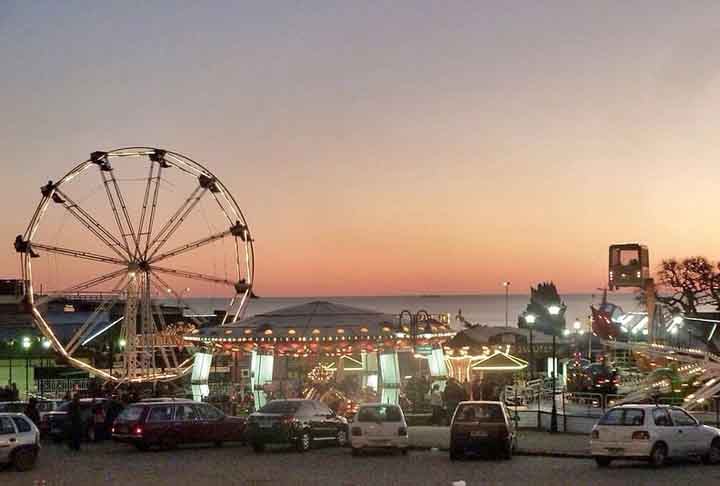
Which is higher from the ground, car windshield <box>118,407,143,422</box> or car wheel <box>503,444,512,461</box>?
car windshield <box>118,407,143,422</box>

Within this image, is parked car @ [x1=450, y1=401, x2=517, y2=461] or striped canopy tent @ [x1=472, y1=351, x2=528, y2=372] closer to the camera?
parked car @ [x1=450, y1=401, x2=517, y2=461]

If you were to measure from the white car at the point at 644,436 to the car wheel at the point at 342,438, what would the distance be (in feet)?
28.2

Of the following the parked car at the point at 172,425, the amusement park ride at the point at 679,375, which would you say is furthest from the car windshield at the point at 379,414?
the amusement park ride at the point at 679,375

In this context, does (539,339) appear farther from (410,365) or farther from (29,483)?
(29,483)

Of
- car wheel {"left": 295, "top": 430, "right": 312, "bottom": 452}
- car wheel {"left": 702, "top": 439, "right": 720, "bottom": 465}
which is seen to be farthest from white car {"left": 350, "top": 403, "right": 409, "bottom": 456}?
car wheel {"left": 702, "top": 439, "right": 720, "bottom": 465}

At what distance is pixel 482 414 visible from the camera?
84.9 ft

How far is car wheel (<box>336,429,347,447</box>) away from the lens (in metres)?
30.3

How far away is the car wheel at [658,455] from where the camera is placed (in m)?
23.1

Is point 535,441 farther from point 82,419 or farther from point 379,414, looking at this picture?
point 82,419

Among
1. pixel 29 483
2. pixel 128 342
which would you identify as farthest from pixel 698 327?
pixel 29 483

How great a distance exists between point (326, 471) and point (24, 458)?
22.0 feet

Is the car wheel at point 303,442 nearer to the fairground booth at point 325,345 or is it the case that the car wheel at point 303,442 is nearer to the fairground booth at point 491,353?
the fairground booth at point 325,345

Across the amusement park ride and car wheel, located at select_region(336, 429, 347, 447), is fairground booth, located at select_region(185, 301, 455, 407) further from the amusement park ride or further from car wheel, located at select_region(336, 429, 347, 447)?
car wheel, located at select_region(336, 429, 347, 447)

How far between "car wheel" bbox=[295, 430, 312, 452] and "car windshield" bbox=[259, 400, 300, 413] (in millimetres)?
696
